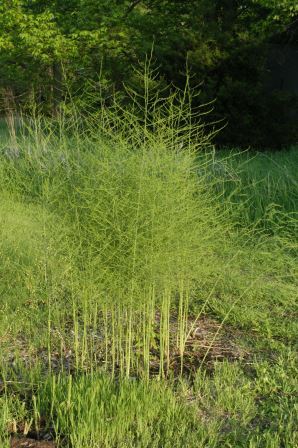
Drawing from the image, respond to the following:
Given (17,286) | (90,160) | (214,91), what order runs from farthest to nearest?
(214,91) → (17,286) → (90,160)

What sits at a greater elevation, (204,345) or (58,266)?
(58,266)

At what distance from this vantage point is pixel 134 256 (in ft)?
9.71

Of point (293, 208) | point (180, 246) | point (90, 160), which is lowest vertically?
point (293, 208)

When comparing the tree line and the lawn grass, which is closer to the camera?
the lawn grass

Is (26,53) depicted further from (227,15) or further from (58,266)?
(58,266)

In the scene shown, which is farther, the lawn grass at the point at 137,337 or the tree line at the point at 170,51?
the tree line at the point at 170,51

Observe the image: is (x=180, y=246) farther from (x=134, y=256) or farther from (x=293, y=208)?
(x=293, y=208)

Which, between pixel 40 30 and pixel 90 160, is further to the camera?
pixel 40 30

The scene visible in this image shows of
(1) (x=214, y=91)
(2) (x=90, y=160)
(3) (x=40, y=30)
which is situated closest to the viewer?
(2) (x=90, y=160)

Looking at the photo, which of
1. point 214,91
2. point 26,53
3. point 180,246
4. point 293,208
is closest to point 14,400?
point 180,246

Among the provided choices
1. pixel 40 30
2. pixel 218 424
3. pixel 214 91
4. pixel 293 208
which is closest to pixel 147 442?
pixel 218 424

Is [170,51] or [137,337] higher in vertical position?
[170,51]

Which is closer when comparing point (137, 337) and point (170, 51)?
point (137, 337)

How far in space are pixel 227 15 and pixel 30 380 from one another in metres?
11.2
